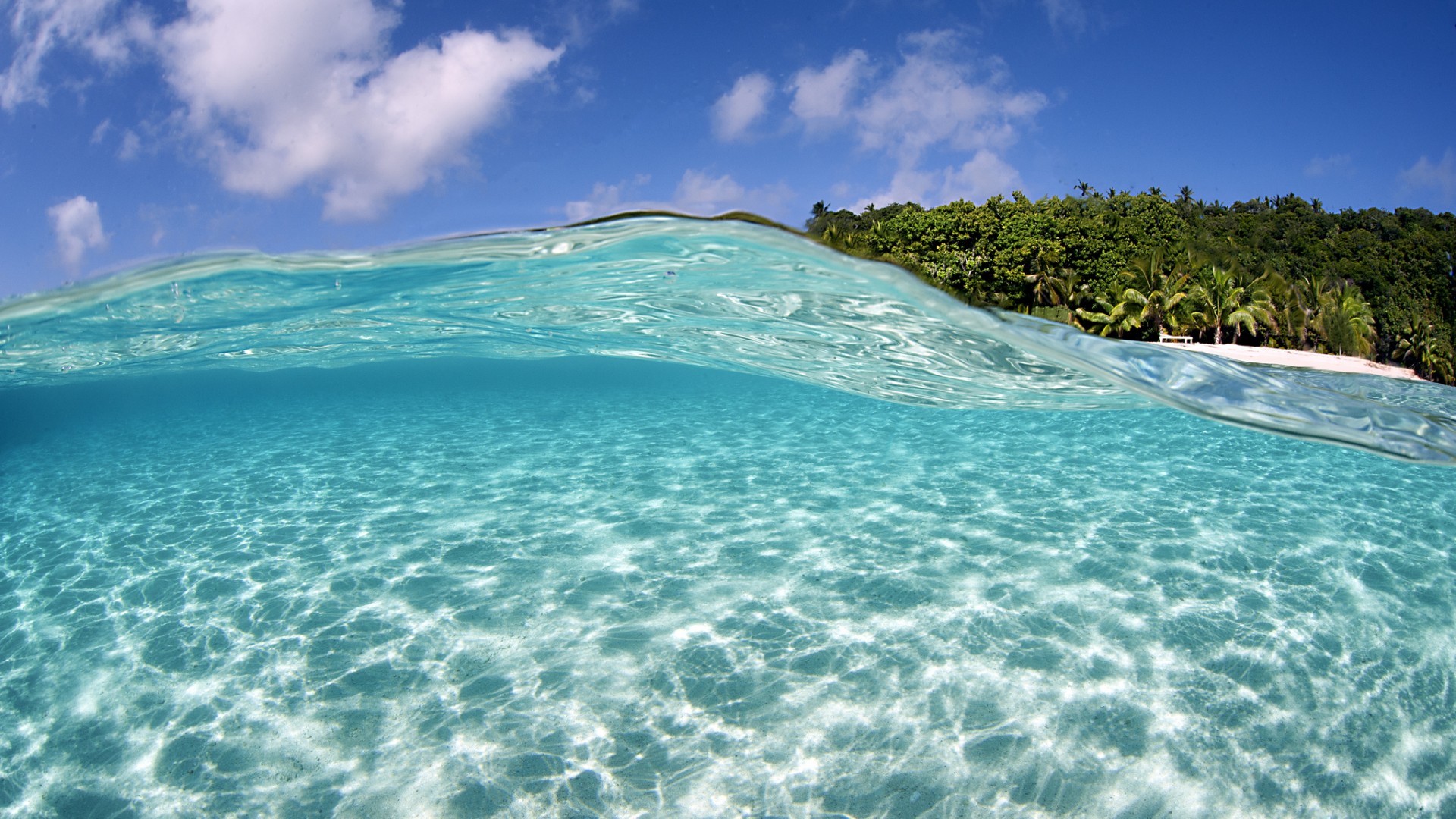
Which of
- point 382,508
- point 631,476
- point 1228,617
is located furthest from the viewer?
point 631,476

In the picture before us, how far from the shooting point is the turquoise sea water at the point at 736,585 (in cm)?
526

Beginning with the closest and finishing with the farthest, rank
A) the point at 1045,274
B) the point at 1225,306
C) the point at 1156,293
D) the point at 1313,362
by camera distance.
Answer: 1. the point at 1313,362
2. the point at 1225,306
3. the point at 1156,293
4. the point at 1045,274

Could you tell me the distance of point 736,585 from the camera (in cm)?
814

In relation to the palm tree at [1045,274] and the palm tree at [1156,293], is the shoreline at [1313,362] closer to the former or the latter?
the palm tree at [1156,293]

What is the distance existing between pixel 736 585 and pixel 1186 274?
32.5 meters

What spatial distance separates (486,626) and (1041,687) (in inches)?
206

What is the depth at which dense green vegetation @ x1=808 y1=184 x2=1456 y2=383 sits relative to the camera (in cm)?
3028

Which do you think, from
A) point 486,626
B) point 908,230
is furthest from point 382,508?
point 908,230

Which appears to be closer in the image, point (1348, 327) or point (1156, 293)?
point (1348, 327)

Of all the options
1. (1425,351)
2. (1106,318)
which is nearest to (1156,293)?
(1106,318)

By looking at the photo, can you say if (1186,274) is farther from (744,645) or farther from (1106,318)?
(744,645)

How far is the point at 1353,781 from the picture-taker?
5.07 meters

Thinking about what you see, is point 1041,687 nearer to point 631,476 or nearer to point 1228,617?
point 1228,617

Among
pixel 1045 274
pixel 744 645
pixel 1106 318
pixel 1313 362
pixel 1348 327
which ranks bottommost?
pixel 744 645
